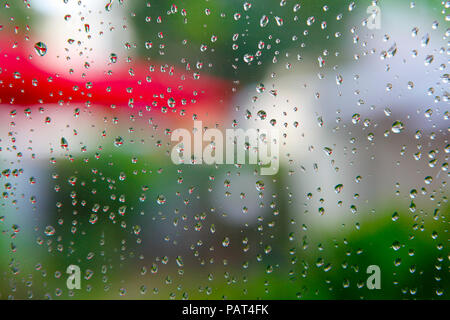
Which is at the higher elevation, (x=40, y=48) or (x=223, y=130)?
(x=40, y=48)

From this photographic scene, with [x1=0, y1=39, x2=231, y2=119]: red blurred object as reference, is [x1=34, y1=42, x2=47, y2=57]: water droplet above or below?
above

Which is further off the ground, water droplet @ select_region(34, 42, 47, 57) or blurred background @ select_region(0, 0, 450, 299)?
water droplet @ select_region(34, 42, 47, 57)

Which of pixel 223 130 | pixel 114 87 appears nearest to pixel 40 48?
pixel 114 87

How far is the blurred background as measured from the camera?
0.72 metres

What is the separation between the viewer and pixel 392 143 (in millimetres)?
743

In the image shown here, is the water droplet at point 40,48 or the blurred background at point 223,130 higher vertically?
the water droplet at point 40,48

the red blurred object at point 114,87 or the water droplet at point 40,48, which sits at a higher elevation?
the water droplet at point 40,48

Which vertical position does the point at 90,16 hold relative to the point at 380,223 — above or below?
above

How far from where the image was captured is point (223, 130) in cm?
76

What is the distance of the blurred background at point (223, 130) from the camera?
28.2 inches

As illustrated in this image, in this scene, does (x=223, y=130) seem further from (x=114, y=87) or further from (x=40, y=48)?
(x=40, y=48)
